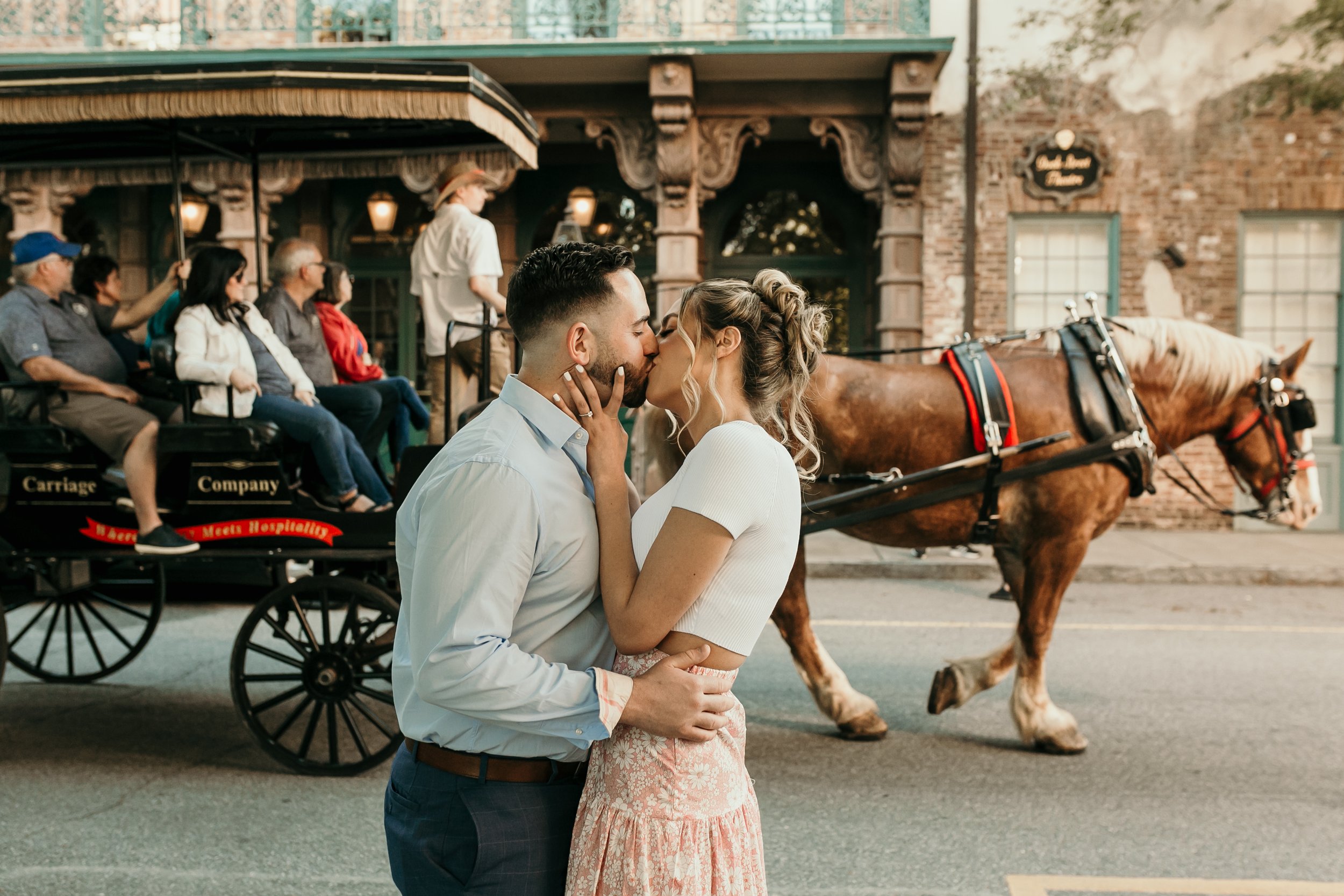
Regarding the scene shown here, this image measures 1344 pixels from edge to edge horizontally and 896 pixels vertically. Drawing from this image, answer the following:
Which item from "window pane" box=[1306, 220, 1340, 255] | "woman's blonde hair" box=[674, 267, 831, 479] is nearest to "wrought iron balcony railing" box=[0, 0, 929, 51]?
"window pane" box=[1306, 220, 1340, 255]

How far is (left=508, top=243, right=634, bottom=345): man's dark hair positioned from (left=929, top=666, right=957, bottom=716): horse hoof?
3.87 meters

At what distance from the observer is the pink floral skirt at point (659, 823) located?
6.28 ft

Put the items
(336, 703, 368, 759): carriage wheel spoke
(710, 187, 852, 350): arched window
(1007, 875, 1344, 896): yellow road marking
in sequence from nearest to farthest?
1. (1007, 875, 1344, 896): yellow road marking
2. (336, 703, 368, 759): carriage wheel spoke
3. (710, 187, 852, 350): arched window

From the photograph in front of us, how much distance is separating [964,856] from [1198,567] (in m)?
7.49

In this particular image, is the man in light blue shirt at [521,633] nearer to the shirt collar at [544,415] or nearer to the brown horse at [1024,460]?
the shirt collar at [544,415]

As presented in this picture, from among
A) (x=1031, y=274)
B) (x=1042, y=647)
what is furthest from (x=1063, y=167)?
(x=1042, y=647)

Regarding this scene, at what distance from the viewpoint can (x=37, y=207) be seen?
522 inches

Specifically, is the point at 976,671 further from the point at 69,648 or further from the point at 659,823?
the point at 69,648

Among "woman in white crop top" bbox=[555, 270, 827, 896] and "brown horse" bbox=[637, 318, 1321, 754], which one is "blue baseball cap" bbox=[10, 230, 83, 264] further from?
"woman in white crop top" bbox=[555, 270, 827, 896]

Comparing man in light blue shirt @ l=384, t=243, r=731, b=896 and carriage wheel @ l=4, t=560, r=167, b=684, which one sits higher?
man in light blue shirt @ l=384, t=243, r=731, b=896

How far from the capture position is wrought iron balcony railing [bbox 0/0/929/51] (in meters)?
13.0

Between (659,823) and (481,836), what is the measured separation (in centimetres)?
31

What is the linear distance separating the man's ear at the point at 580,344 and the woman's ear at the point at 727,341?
244mm

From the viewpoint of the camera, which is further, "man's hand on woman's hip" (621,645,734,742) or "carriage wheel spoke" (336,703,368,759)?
"carriage wheel spoke" (336,703,368,759)
